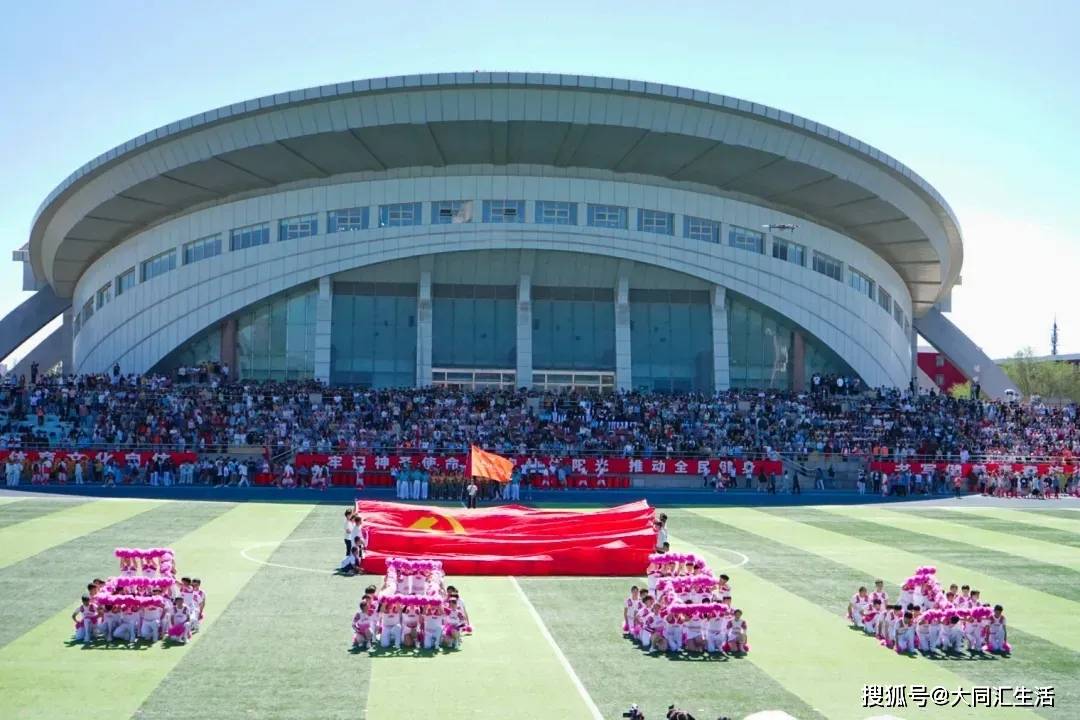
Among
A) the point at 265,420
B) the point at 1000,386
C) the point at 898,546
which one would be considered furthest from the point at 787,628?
the point at 1000,386

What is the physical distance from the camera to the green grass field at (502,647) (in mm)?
17188

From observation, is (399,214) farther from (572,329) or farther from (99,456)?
(99,456)

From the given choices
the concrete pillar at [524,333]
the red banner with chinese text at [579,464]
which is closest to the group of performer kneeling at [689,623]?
the red banner with chinese text at [579,464]

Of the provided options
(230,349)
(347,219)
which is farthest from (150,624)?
(230,349)

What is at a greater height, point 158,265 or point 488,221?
point 488,221

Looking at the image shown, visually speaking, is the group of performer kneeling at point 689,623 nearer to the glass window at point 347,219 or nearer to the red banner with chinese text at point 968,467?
the red banner with chinese text at point 968,467

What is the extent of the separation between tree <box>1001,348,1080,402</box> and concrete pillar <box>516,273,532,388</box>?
6761 cm

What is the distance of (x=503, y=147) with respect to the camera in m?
72.4

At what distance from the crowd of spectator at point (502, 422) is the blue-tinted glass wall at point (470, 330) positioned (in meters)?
5.25

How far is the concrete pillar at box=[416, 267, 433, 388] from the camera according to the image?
248 ft

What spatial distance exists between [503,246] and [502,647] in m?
54.1

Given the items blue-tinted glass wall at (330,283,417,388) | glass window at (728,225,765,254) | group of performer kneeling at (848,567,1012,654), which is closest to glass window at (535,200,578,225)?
blue-tinted glass wall at (330,283,417,388)

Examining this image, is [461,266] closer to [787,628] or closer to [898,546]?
[898,546]

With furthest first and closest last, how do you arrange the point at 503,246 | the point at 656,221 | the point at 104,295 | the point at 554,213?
the point at 104,295 < the point at 656,221 < the point at 554,213 < the point at 503,246
